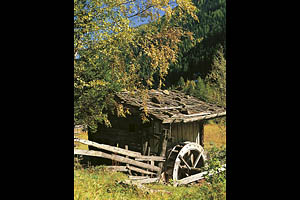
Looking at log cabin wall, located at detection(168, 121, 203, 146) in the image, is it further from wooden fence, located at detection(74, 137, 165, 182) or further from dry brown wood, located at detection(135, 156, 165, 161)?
wooden fence, located at detection(74, 137, 165, 182)

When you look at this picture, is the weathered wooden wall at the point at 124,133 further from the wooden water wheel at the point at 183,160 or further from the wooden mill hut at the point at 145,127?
the wooden water wheel at the point at 183,160

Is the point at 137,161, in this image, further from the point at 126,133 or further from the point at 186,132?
the point at 186,132

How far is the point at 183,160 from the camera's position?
7336 millimetres

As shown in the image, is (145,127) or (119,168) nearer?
(119,168)

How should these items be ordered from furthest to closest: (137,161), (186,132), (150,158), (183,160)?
1. (186,132)
2. (183,160)
3. (150,158)
4. (137,161)

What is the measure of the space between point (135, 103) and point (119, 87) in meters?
1.71

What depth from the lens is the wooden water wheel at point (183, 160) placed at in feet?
23.2

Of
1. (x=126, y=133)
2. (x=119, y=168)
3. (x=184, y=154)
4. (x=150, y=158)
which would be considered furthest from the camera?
(x=184, y=154)

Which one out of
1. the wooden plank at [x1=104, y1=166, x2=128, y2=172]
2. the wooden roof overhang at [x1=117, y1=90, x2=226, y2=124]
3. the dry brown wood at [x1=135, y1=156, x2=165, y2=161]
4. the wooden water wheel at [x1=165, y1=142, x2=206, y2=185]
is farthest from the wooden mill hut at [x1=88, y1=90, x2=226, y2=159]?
the wooden plank at [x1=104, y1=166, x2=128, y2=172]

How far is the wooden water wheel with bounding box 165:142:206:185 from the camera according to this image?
23.2 ft

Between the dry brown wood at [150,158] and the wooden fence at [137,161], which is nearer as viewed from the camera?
the wooden fence at [137,161]

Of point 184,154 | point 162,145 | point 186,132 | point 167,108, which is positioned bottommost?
point 184,154

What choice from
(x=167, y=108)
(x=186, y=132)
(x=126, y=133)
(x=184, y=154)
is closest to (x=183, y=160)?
(x=184, y=154)

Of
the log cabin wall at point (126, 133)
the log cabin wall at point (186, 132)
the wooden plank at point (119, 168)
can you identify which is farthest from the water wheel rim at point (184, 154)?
the wooden plank at point (119, 168)
